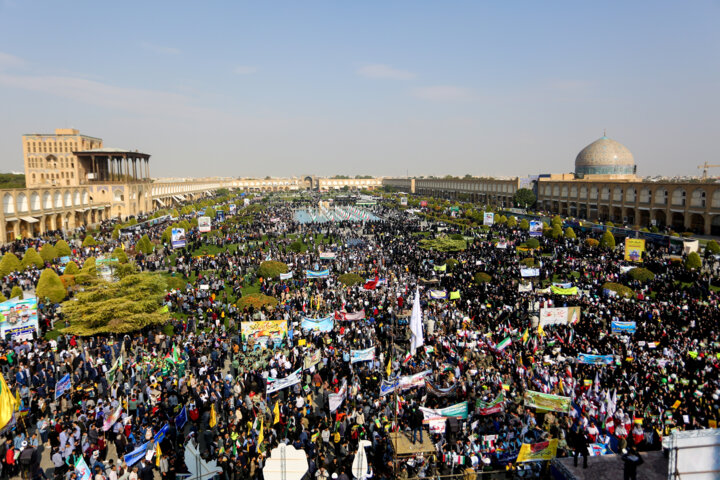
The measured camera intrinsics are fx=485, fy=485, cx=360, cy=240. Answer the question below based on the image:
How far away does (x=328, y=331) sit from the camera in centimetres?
1534

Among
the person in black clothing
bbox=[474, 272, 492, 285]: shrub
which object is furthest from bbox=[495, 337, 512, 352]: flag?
bbox=[474, 272, 492, 285]: shrub

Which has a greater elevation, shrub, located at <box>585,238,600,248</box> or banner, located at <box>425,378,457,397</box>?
shrub, located at <box>585,238,600,248</box>

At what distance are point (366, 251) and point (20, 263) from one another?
1907cm

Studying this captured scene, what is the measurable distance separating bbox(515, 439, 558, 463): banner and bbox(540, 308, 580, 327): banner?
740 centimetres

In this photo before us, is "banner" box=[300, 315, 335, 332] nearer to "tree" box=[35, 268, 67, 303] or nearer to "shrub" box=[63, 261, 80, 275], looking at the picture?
"tree" box=[35, 268, 67, 303]

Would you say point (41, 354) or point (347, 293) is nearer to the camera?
point (41, 354)

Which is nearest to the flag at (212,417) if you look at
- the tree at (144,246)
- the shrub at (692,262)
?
the tree at (144,246)

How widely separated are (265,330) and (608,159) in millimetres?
59561

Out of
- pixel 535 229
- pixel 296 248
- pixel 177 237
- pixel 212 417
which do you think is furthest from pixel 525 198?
pixel 212 417

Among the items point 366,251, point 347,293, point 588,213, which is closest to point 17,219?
point 366,251

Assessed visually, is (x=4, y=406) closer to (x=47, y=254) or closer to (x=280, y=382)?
(x=280, y=382)

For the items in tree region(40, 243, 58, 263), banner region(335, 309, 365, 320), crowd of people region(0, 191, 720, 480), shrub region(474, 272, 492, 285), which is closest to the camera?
crowd of people region(0, 191, 720, 480)

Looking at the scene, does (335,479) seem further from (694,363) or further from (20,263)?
(20,263)

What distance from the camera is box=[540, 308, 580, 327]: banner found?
50.0 feet
